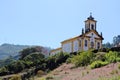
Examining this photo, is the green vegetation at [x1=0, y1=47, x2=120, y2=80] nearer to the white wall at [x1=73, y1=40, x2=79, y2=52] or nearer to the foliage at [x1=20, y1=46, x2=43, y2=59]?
the white wall at [x1=73, y1=40, x2=79, y2=52]

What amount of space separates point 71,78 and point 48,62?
19.2m

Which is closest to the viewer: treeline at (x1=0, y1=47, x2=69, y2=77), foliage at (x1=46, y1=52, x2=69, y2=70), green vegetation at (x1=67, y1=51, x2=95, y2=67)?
green vegetation at (x1=67, y1=51, x2=95, y2=67)

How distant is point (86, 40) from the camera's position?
2815 inches

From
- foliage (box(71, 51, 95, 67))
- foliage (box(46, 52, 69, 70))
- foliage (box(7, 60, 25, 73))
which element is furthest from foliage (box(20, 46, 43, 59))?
→ foliage (box(71, 51, 95, 67))

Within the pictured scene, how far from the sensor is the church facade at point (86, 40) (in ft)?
233

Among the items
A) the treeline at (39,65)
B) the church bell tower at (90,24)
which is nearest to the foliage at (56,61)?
the treeline at (39,65)

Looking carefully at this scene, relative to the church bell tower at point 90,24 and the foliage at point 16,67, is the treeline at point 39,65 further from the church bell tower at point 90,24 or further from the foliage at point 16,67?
the church bell tower at point 90,24

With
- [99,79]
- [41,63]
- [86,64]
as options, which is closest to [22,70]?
[41,63]

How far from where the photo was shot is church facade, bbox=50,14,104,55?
7099 cm

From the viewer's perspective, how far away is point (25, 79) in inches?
1551

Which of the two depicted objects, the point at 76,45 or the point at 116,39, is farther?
the point at 116,39

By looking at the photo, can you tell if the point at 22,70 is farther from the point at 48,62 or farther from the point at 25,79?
the point at 25,79

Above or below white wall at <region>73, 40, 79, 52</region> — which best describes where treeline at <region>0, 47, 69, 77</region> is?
below

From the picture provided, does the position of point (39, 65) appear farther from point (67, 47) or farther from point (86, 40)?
point (67, 47)
